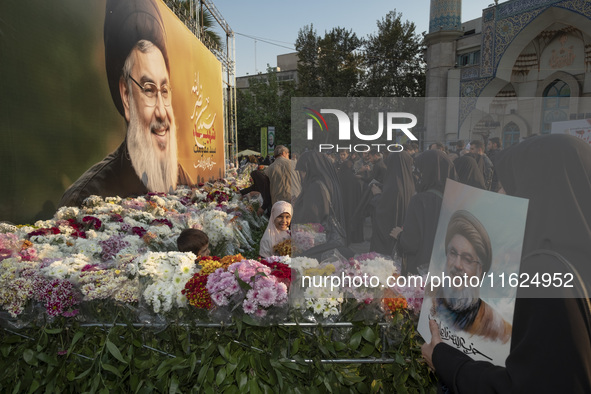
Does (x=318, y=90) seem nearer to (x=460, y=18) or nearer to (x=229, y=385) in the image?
(x=460, y=18)

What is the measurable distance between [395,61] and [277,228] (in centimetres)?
2686

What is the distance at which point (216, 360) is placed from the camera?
1646 mm

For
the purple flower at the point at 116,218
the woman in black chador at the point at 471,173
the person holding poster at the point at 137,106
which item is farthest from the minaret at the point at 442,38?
the woman in black chador at the point at 471,173

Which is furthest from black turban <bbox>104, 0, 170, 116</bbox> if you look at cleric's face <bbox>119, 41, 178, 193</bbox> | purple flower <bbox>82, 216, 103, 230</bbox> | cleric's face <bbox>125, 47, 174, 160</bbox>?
purple flower <bbox>82, 216, 103, 230</bbox>

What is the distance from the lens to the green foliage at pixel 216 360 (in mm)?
1627

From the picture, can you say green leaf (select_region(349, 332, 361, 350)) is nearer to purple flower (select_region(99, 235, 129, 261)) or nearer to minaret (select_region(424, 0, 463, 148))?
purple flower (select_region(99, 235, 129, 261))

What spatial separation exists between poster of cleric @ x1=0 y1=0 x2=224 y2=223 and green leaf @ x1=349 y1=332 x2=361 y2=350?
377cm

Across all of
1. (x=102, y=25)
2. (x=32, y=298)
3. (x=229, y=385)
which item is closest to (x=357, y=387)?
(x=229, y=385)

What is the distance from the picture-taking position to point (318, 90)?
2791 centimetres

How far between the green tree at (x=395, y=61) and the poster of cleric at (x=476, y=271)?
2732cm

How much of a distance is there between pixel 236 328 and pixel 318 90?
1090 inches

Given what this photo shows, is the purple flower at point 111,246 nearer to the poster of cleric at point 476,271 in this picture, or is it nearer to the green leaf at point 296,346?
the green leaf at point 296,346

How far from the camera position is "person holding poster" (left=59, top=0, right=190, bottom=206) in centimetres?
539

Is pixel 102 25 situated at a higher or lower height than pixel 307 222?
higher
